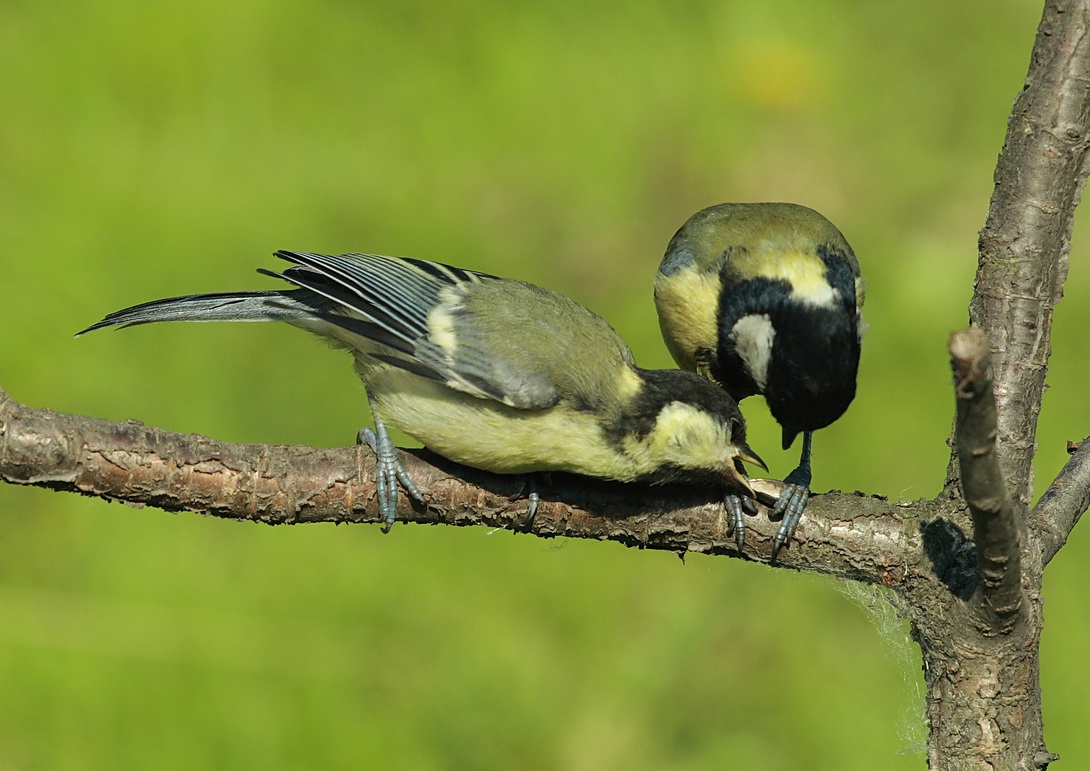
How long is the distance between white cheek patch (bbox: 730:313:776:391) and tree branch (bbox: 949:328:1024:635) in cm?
82

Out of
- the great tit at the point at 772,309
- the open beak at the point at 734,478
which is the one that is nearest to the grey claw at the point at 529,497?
the open beak at the point at 734,478

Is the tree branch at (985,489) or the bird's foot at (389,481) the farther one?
the bird's foot at (389,481)

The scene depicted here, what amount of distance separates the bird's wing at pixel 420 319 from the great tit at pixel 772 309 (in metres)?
0.50

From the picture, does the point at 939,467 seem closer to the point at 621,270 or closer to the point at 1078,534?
the point at 1078,534

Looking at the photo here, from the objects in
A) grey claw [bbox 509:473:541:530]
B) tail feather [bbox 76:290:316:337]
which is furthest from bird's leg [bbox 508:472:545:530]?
tail feather [bbox 76:290:316:337]

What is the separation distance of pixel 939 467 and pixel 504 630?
1.40 metres

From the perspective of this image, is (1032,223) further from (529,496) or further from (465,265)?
(465,265)

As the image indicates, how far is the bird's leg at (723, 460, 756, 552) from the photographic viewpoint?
195cm

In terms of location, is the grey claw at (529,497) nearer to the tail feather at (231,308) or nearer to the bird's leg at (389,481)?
the bird's leg at (389,481)

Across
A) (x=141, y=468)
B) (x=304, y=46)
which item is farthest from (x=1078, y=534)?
(x=304, y=46)

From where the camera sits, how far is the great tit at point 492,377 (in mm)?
1956

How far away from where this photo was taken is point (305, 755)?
2.81 metres

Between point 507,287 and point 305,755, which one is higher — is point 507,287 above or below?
above

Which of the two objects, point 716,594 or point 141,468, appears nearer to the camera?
point 141,468
